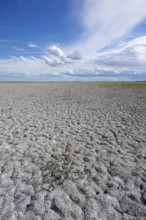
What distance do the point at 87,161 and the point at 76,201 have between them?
7.77ft

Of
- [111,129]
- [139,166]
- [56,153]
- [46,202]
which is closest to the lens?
[46,202]

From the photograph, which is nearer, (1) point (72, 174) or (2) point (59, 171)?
(1) point (72, 174)

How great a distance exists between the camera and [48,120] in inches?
571

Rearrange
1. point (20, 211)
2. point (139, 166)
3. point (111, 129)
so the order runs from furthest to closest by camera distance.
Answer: point (111, 129) → point (139, 166) → point (20, 211)

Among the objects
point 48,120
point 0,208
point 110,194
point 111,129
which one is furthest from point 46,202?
point 48,120

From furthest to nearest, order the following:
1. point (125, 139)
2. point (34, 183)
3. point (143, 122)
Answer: point (143, 122)
point (125, 139)
point (34, 183)

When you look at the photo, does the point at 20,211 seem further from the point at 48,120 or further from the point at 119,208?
the point at 48,120

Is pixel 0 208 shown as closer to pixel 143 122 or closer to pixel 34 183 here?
pixel 34 183

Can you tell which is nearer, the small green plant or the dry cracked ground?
the dry cracked ground

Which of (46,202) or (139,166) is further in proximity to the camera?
(139,166)

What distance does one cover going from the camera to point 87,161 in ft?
24.9

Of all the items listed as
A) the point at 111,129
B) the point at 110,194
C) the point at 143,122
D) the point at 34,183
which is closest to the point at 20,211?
the point at 34,183

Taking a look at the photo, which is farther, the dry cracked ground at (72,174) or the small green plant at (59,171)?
the small green plant at (59,171)

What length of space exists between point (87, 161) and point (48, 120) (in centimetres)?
734
